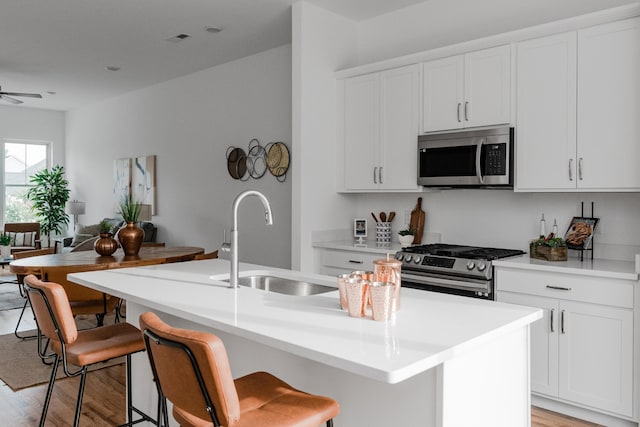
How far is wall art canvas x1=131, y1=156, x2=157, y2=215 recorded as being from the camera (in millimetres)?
7652

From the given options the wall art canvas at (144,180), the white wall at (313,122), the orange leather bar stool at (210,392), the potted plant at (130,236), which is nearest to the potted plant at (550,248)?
the white wall at (313,122)

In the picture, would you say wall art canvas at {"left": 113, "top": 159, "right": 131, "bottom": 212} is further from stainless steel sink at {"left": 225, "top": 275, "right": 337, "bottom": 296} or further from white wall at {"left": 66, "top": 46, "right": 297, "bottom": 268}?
stainless steel sink at {"left": 225, "top": 275, "right": 337, "bottom": 296}

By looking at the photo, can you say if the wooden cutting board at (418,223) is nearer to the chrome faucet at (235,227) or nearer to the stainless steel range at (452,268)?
the stainless steel range at (452,268)

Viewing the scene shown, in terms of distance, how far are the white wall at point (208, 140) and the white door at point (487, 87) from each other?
2.26 meters

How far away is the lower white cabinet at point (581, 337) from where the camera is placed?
2.88m

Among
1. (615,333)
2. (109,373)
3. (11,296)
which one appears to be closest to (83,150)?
(11,296)

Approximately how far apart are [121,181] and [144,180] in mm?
740

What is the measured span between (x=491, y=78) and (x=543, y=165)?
696mm

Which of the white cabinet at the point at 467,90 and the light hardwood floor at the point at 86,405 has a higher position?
the white cabinet at the point at 467,90

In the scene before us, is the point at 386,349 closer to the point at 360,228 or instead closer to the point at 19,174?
the point at 360,228

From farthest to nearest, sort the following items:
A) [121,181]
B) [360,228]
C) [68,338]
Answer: [121,181] → [360,228] → [68,338]

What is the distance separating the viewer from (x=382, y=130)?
14.2 ft

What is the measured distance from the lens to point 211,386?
1.46 m

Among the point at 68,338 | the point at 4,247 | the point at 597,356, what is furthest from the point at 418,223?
the point at 4,247
